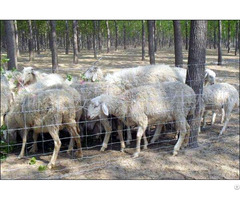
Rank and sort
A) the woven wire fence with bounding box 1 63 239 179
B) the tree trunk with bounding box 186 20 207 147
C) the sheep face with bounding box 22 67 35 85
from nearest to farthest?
the woven wire fence with bounding box 1 63 239 179, the tree trunk with bounding box 186 20 207 147, the sheep face with bounding box 22 67 35 85

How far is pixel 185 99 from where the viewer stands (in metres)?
5.50

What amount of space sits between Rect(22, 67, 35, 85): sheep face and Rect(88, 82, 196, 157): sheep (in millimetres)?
2290

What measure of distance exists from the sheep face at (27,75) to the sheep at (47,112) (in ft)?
5.14

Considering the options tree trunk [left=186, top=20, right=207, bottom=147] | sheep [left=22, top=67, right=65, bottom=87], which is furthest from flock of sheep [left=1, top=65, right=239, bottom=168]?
sheep [left=22, top=67, right=65, bottom=87]

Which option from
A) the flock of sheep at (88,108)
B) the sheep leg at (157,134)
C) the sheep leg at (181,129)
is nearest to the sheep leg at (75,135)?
the flock of sheep at (88,108)

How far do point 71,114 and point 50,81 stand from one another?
2151 millimetres

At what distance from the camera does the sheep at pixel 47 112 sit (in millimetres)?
4883

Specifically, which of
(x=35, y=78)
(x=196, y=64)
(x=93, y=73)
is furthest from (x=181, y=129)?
(x=35, y=78)

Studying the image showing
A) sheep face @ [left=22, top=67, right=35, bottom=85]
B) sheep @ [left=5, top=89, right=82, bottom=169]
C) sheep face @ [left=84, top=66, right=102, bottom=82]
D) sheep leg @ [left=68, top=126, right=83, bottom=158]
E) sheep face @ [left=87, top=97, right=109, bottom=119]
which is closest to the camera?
sheep @ [left=5, top=89, right=82, bottom=169]

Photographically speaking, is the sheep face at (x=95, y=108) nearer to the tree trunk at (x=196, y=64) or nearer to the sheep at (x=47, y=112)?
the sheep at (x=47, y=112)

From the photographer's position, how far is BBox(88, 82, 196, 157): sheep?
538 cm

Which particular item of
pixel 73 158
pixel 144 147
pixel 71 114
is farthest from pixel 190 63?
pixel 73 158

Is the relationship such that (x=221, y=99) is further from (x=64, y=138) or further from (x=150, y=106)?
(x=64, y=138)

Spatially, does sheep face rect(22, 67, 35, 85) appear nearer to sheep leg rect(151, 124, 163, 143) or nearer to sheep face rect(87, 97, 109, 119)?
sheep face rect(87, 97, 109, 119)
